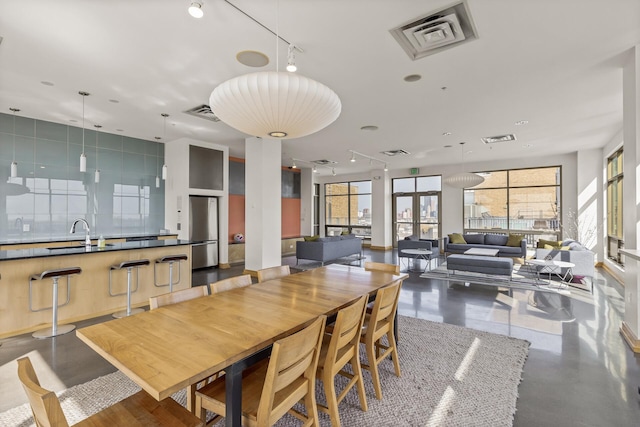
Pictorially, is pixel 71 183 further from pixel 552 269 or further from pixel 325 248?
pixel 552 269

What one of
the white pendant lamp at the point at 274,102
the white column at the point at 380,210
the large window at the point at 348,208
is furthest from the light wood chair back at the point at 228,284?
the large window at the point at 348,208

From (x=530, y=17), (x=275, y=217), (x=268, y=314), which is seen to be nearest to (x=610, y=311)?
(x=530, y=17)

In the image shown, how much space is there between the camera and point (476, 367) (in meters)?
2.70

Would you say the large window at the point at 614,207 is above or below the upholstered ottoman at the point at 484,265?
above

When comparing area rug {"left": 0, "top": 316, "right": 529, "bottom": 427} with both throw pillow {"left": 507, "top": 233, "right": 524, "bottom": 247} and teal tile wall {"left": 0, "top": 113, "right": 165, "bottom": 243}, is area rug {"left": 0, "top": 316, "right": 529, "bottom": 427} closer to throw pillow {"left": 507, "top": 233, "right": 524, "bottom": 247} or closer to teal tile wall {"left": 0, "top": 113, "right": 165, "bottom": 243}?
teal tile wall {"left": 0, "top": 113, "right": 165, "bottom": 243}

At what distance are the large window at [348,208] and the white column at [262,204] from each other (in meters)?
5.96

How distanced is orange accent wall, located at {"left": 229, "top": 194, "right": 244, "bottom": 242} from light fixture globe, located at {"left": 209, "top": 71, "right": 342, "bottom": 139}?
20.6ft

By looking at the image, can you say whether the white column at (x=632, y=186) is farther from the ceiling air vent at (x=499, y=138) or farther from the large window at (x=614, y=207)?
the large window at (x=614, y=207)

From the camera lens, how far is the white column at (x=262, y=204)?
6.25m

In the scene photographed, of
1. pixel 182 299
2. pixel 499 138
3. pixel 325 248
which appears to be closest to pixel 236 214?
pixel 325 248

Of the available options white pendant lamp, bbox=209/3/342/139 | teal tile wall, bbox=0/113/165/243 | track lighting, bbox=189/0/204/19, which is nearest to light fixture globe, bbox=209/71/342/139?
white pendant lamp, bbox=209/3/342/139

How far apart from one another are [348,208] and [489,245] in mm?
5679

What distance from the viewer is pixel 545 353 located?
296 centimetres

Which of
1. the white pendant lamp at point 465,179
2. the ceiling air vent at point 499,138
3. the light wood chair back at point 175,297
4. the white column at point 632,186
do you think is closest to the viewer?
the light wood chair back at point 175,297
